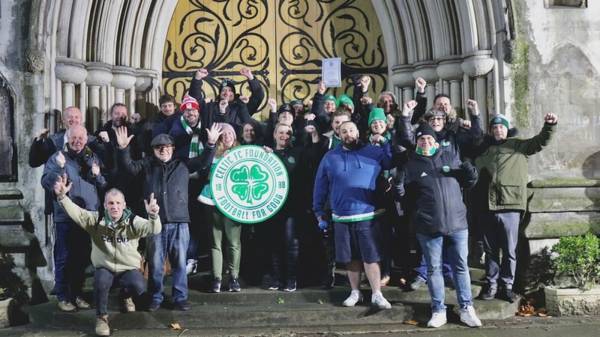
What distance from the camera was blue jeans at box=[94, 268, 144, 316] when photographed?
207 inches

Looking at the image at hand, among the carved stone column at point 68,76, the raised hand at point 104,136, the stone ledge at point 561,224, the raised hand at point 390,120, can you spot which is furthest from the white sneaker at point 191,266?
the stone ledge at point 561,224

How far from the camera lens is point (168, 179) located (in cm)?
555

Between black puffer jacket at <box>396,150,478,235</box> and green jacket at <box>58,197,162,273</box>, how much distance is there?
2004 millimetres

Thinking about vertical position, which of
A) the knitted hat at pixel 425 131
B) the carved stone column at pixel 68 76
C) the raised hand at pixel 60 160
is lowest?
the raised hand at pixel 60 160

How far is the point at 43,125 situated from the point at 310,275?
285 cm

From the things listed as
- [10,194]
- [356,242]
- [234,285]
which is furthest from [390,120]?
[10,194]

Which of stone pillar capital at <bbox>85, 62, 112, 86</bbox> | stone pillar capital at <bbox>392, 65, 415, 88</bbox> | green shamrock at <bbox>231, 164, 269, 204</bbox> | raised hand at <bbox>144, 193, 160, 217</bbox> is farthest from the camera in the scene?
stone pillar capital at <bbox>392, 65, 415, 88</bbox>

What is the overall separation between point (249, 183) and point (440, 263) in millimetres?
1771

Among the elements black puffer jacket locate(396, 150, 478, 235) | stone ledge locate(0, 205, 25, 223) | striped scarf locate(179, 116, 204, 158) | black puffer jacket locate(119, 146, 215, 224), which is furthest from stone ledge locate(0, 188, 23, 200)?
black puffer jacket locate(396, 150, 478, 235)

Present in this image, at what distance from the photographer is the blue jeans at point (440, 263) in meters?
5.30

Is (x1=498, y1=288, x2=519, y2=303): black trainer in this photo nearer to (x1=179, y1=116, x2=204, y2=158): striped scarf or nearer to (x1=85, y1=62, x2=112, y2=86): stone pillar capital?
(x1=179, y1=116, x2=204, y2=158): striped scarf

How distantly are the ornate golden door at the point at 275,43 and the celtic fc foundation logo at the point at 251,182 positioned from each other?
225 cm

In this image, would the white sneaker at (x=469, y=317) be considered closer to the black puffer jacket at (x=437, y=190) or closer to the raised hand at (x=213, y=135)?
the black puffer jacket at (x=437, y=190)

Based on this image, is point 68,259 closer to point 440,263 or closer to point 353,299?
point 353,299
